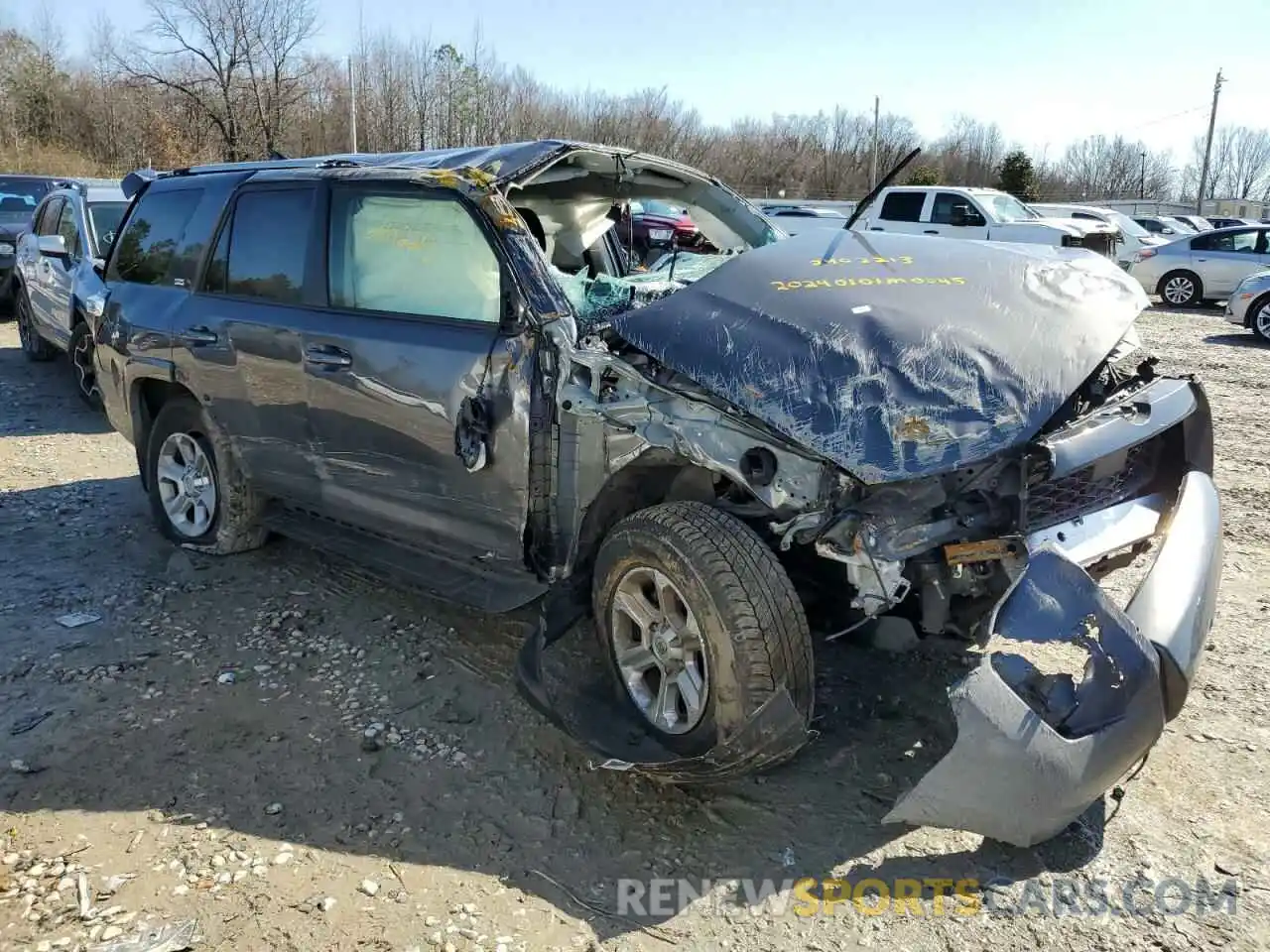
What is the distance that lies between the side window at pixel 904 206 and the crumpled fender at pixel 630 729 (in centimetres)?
1624

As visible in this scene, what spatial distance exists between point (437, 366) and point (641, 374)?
888mm

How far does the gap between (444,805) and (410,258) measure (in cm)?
207

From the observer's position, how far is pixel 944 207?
17.4m

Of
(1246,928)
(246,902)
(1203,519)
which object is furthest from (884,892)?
(246,902)

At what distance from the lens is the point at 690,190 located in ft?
16.1

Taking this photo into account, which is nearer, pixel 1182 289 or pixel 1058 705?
pixel 1058 705

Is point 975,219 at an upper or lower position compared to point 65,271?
upper

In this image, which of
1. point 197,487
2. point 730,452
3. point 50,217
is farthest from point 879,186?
point 50,217

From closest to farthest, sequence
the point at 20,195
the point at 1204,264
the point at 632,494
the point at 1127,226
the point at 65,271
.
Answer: the point at 632,494
the point at 65,271
the point at 20,195
the point at 1204,264
the point at 1127,226

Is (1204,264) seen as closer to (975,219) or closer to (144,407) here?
(975,219)

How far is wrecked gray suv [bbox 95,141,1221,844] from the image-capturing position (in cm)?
252

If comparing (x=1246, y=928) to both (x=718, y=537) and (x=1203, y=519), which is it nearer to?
(x=1203, y=519)

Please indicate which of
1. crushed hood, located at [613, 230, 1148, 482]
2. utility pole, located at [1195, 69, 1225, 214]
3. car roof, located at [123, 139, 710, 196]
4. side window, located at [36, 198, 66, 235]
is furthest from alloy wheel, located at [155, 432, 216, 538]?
utility pole, located at [1195, 69, 1225, 214]

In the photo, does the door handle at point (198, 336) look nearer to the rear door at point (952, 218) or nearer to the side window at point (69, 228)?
the side window at point (69, 228)
